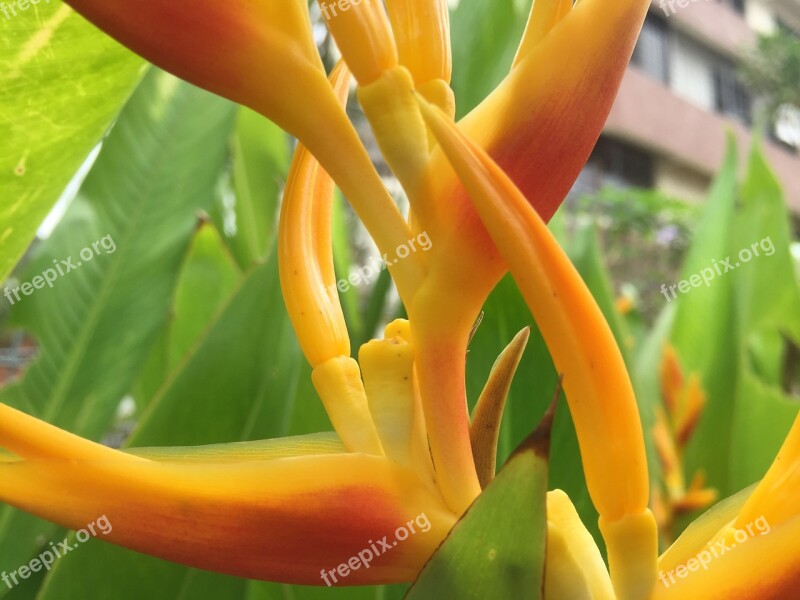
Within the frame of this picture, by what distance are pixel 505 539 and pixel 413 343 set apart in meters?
0.07

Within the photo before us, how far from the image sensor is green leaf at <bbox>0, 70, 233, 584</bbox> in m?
0.66

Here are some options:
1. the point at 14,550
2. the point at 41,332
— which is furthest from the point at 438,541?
the point at 41,332

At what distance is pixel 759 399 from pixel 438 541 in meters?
0.63

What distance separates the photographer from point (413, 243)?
26 cm

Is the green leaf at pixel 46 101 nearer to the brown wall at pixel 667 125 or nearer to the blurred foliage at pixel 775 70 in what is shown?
the blurred foliage at pixel 775 70

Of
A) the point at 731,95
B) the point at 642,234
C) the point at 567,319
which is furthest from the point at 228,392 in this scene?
the point at 731,95

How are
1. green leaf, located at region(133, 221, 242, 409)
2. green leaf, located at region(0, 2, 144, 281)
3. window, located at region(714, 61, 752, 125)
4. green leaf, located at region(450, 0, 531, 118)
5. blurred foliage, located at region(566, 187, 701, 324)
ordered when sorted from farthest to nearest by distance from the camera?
Result: window, located at region(714, 61, 752, 125) → blurred foliage, located at region(566, 187, 701, 324) → green leaf, located at region(133, 221, 242, 409) → green leaf, located at region(450, 0, 531, 118) → green leaf, located at region(0, 2, 144, 281)

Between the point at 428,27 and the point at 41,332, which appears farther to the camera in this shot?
the point at 41,332

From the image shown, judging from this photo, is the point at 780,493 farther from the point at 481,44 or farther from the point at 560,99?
the point at 481,44

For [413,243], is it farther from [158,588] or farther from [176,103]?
[176,103]

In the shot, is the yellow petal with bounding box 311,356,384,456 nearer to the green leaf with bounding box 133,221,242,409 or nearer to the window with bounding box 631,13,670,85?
the green leaf with bounding box 133,221,242,409

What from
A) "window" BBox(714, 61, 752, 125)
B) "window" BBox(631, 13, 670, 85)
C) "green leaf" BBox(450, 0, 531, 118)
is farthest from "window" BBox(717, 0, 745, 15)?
"green leaf" BBox(450, 0, 531, 118)

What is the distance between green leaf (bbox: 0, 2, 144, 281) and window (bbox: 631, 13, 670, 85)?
27.5 ft

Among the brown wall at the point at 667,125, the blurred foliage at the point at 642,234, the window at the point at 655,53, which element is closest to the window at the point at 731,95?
the brown wall at the point at 667,125
